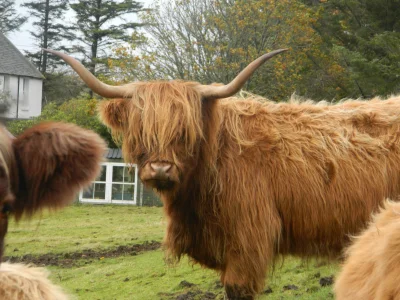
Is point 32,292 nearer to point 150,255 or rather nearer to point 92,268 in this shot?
point 92,268

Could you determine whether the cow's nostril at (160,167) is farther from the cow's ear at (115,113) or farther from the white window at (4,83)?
the white window at (4,83)

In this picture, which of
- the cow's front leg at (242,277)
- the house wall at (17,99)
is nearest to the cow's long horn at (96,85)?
the cow's front leg at (242,277)

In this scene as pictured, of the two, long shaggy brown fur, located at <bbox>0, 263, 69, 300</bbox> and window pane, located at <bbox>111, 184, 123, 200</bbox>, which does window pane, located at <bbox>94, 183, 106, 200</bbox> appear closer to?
window pane, located at <bbox>111, 184, 123, 200</bbox>

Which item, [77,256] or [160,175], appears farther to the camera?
[77,256]

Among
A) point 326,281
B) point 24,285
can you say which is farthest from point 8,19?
point 326,281

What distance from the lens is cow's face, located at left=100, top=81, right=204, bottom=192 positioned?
490 centimetres

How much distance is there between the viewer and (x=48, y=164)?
2439 mm

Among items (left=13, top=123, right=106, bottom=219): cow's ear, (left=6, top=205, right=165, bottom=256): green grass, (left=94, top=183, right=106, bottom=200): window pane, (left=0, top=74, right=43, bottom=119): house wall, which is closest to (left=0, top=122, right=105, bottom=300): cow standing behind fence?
(left=13, top=123, right=106, bottom=219): cow's ear

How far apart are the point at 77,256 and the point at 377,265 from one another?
39.4 ft

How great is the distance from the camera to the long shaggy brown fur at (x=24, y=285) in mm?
2645

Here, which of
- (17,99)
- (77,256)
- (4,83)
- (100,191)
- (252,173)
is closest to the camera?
(17,99)

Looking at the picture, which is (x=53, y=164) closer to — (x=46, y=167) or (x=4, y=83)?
(x=46, y=167)

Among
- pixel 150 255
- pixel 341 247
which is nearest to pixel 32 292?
pixel 341 247

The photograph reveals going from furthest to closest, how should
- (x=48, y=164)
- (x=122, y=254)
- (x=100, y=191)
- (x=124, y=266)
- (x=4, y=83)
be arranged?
(x=100, y=191), (x=122, y=254), (x=124, y=266), (x=48, y=164), (x=4, y=83)
